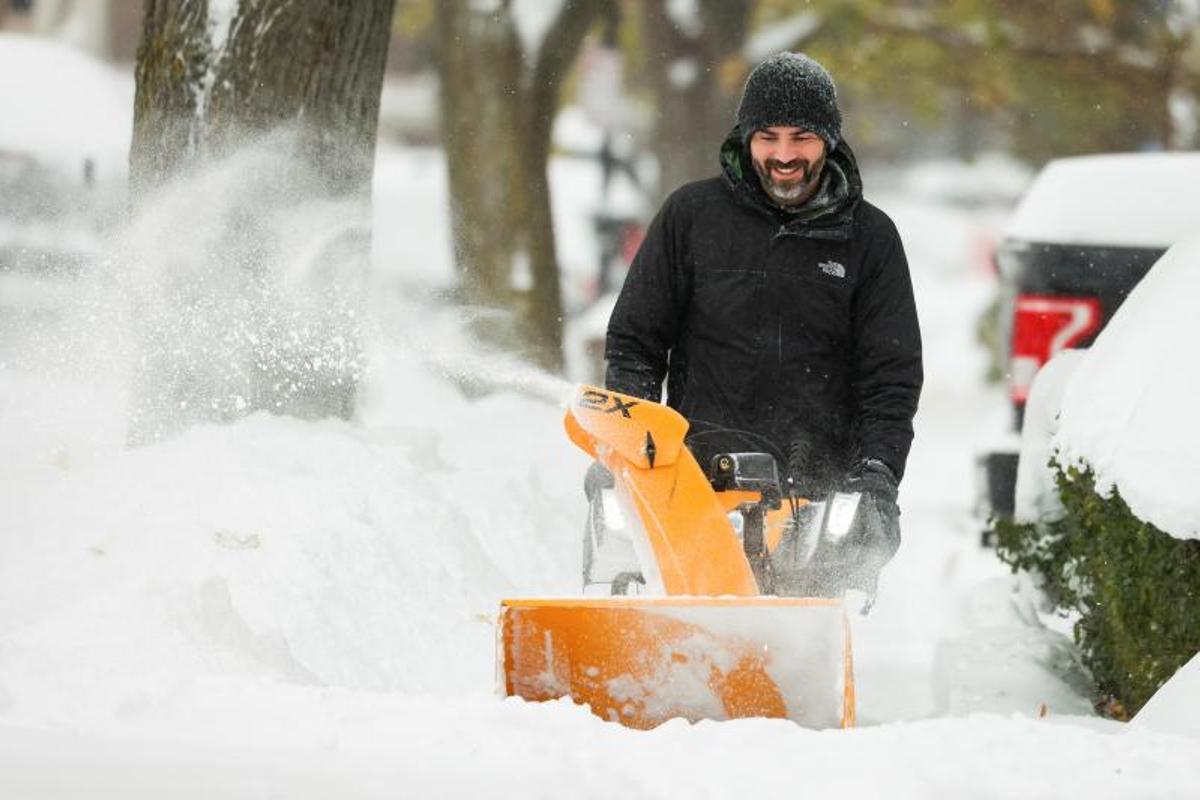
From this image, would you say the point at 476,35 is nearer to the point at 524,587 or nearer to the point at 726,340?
the point at 524,587

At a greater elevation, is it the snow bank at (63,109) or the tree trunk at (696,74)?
the tree trunk at (696,74)

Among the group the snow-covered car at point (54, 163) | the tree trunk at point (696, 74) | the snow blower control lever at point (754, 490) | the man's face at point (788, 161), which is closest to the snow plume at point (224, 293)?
the snow-covered car at point (54, 163)

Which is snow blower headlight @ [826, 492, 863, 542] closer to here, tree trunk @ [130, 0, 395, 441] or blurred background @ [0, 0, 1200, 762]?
blurred background @ [0, 0, 1200, 762]

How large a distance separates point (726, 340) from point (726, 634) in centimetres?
113

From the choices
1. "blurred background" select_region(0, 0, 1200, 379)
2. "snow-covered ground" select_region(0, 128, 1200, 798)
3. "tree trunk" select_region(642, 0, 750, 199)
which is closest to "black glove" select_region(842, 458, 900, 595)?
"snow-covered ground" select_region(0, 128, 1200, 798)

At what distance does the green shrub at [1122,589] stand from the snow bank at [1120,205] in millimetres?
1218

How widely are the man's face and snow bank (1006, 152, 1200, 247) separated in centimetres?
277

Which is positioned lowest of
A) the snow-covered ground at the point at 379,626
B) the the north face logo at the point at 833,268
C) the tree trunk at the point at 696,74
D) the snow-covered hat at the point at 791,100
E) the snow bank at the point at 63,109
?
the snow-covered ground at the point at 379,626

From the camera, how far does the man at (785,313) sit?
17.6ft

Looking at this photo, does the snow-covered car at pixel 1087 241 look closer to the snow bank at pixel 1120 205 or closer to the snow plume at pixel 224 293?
the snow bank at pixel 1120 205

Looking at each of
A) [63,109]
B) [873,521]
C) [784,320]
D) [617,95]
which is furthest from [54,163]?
[617,95]

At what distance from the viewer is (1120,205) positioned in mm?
7859

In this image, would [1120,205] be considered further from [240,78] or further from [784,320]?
[240,78]

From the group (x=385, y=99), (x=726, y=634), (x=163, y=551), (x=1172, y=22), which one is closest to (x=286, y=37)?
(x=163, y=551)
